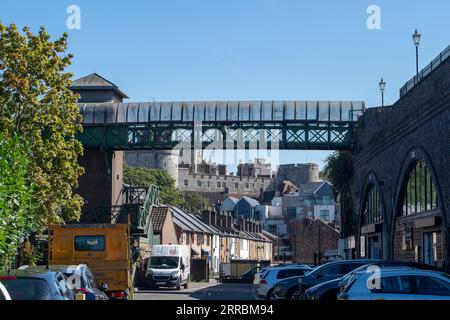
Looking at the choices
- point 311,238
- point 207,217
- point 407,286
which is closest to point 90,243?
point 407,286

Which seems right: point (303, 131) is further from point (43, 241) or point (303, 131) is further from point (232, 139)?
point (43, 241)

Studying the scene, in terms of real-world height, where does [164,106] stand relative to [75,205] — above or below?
above

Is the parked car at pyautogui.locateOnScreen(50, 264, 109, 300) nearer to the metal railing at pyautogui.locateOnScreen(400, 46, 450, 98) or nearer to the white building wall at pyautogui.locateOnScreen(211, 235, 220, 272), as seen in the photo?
the metal railing at pyautogui.locateOnScreen(400, 46, 450, 98)

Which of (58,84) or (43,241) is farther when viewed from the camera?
(43,241)

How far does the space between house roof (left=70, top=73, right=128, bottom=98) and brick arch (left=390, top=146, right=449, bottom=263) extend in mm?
32785

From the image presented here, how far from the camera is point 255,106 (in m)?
55.7

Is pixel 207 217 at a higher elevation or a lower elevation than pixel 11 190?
higher

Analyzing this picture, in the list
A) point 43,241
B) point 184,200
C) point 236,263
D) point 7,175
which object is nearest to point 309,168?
point 184,200

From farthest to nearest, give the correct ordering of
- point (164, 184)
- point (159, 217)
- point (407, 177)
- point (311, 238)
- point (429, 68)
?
point (164, 184) < point (311, 238) < point (159, 217) < point (407, 177) < point (429, 68)

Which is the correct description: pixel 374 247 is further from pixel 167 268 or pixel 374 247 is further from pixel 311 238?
pixel 311 238

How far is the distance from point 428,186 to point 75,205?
14593 mm

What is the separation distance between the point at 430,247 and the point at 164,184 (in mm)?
104922

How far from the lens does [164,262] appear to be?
50.3m

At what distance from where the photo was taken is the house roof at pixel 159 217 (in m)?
68.1
